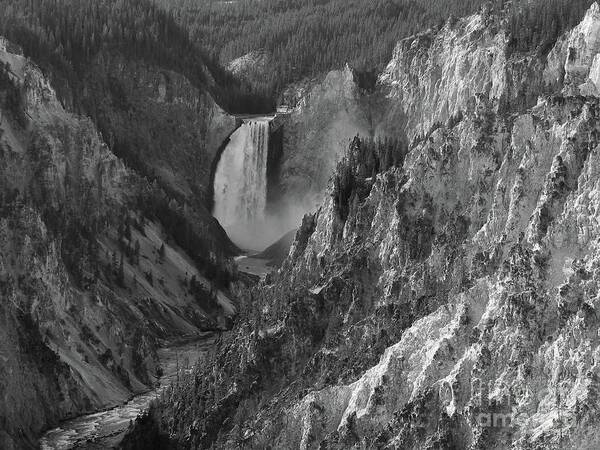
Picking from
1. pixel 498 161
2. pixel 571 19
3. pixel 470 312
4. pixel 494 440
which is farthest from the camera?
pixel 571 19

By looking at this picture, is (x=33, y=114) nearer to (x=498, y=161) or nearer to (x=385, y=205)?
(x=385, y=205)

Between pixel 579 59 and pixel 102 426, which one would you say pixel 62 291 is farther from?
pixel 579 59

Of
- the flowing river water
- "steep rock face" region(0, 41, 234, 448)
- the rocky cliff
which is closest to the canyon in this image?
the rocky cliff

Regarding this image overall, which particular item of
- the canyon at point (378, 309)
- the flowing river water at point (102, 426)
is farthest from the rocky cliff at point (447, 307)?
the flowing river water at point (102, 426)

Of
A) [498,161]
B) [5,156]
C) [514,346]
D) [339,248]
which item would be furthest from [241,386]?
[5,156]

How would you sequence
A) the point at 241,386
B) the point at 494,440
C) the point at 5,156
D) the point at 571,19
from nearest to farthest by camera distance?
the point at 494,440 < the point at 241,386 < the point at 571,19 < the point at 5,156

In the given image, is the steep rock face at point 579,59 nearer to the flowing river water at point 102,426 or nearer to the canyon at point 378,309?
the canyon at point 378,309

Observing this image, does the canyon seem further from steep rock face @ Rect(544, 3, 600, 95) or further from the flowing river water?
the flowing river water
